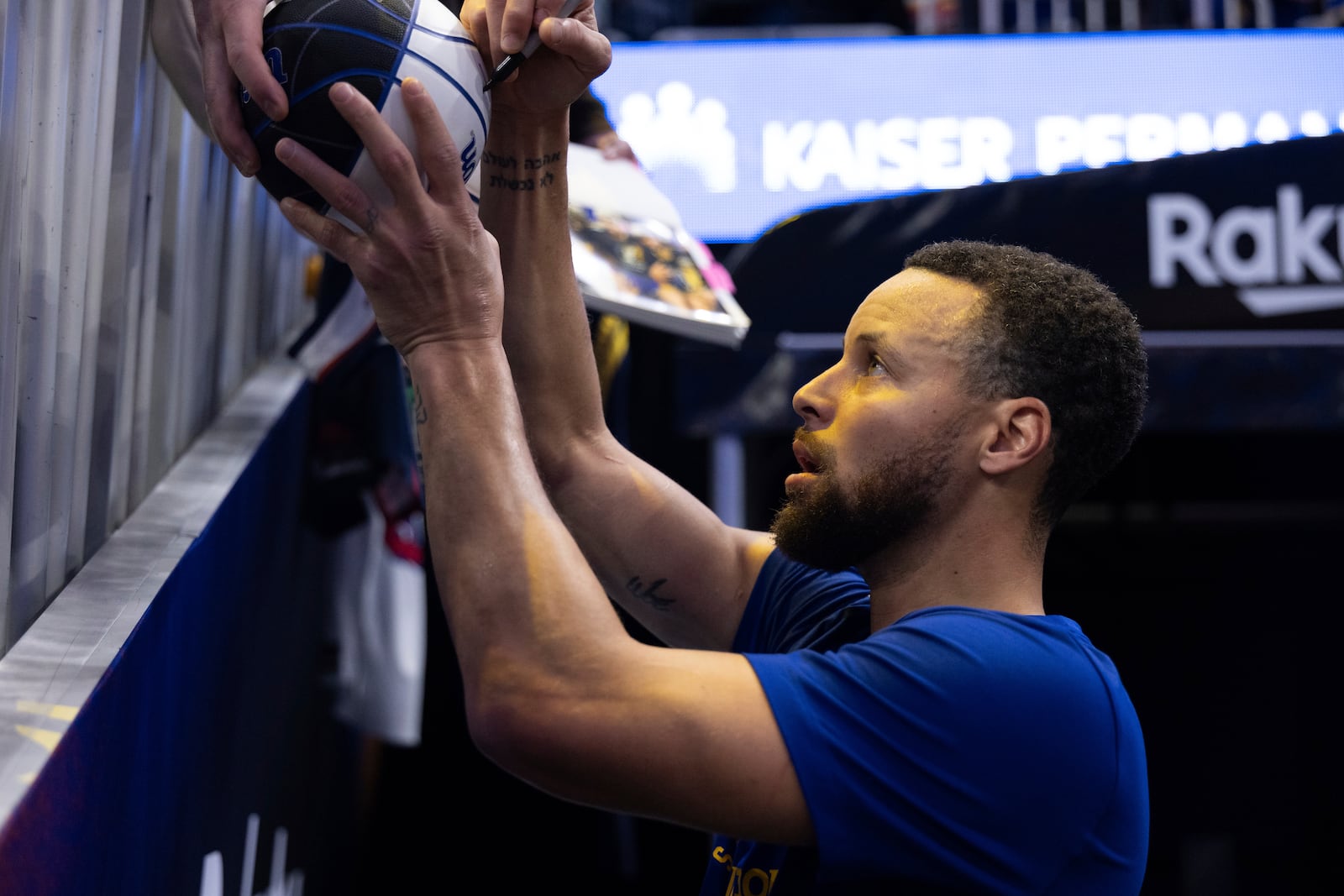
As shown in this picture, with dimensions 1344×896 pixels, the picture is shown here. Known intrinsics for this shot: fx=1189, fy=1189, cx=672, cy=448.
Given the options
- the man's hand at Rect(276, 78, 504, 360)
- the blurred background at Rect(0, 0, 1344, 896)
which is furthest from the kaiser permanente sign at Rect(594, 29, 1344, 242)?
the man's hand at Rect(276, 78, 504, 360)

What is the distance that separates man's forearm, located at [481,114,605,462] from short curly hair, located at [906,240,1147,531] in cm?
47

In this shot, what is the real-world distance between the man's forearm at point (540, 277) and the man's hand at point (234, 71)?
339 millimetres

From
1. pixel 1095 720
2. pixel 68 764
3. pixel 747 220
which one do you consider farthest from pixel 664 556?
pixel 747 220

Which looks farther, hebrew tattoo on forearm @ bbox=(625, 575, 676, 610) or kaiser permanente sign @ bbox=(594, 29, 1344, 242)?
kaiser permanente sign @ bbox=(594, 29, 1344, 242)

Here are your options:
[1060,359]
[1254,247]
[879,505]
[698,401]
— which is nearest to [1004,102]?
[1254,247]

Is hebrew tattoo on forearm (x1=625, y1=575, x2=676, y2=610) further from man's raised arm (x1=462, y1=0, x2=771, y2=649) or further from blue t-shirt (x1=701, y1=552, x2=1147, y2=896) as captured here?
blue t-shirt (x1=701, y1=552, x2=1147, y2=896)

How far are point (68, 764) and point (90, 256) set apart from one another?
56cm

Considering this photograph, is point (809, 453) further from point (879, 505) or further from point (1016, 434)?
point (1016, 434)

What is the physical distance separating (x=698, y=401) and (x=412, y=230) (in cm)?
207

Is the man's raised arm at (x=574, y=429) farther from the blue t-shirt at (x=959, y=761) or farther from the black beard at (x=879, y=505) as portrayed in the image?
the blue t-shirt at (x=959, y=761)

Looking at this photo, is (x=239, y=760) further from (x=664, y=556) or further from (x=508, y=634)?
(x=508, y=634)

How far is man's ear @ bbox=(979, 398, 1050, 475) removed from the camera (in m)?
1.26

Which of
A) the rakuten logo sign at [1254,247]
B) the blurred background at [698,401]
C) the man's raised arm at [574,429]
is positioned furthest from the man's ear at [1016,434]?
the rakuten logo sign at [1254,247]

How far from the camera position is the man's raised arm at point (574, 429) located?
1.43m
